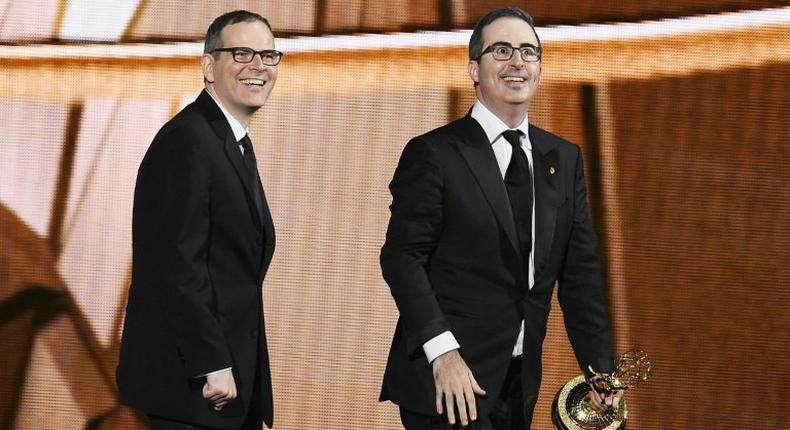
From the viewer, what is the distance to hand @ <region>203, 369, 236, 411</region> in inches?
75.4

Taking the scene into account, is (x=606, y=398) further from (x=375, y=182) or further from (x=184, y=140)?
(x=375, y=182)

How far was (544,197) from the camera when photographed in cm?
205

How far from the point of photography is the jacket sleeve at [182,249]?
1.90 metres

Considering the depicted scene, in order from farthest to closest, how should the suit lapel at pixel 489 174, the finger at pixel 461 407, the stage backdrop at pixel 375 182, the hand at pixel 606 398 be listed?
the stage backdrop at pixel 375 182
the hand at pixel 606 398
the suit lapel at pixel 489 174
the finger at pixel 461 407

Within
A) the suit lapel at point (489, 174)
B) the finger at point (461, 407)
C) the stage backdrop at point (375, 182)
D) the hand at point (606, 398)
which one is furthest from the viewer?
the stage backdrop at point (375, 182)

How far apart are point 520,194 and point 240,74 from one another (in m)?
0.57

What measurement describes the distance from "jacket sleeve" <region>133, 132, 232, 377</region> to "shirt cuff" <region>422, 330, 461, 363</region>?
1.14ft

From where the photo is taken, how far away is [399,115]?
3.12 metres

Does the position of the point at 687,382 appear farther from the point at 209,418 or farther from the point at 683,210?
the point at 209,418

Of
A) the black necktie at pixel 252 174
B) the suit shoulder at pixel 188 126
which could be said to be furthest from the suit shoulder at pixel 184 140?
the black necktie at pixel 252 174

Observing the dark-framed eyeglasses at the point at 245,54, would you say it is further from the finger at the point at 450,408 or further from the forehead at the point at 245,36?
the finger at the point at 450,408

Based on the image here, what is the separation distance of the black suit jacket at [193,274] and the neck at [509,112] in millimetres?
467

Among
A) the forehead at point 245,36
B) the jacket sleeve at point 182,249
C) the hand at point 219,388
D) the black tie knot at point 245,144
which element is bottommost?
the hand at point 219,388

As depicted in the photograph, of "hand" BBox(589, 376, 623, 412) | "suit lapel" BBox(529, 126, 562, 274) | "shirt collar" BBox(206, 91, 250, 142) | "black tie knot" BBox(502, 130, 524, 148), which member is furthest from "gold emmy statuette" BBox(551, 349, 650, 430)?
"shirt collar" BBox(206, 91, 250, 142)
